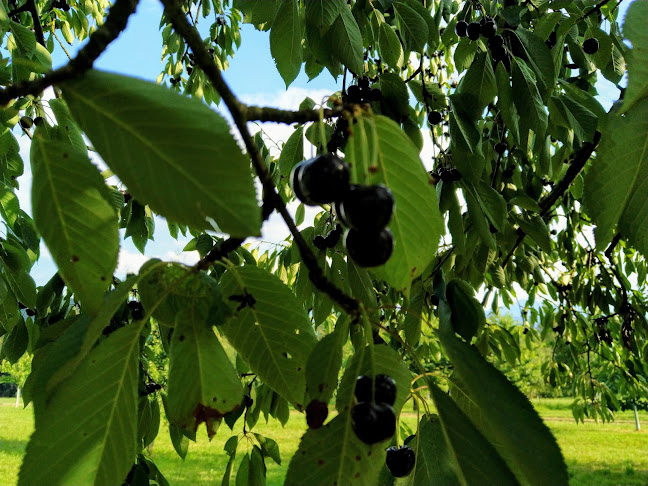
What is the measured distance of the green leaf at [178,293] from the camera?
2.45ft

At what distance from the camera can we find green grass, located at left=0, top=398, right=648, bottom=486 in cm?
834

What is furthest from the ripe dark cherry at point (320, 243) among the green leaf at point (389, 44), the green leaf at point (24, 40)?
the green leaf at point (24, 40)

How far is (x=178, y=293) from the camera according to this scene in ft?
2.56

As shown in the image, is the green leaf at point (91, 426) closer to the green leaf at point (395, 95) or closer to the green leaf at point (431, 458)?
the green leaf at point (431, 458)

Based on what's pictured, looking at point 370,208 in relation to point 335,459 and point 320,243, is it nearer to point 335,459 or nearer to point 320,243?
point 335,459

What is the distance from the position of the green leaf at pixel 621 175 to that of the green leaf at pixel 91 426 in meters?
0.63

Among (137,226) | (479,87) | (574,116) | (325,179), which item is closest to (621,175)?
(325,179)

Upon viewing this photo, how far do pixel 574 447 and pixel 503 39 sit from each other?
11350 millimetres

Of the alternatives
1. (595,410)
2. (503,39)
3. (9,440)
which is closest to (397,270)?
(503,39)

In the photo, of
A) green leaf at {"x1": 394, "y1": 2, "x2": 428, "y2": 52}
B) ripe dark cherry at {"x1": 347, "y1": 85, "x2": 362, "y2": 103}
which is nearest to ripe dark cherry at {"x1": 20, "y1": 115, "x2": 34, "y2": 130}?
ripe dark cherry at {"x1": 347, "y1": 85, "x2": 362, "y2": 103}

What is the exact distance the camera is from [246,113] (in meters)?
0.65

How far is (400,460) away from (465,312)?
41 cm

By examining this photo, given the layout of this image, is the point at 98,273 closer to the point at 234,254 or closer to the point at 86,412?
the point at 86,412

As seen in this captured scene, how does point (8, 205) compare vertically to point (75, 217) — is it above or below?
above
